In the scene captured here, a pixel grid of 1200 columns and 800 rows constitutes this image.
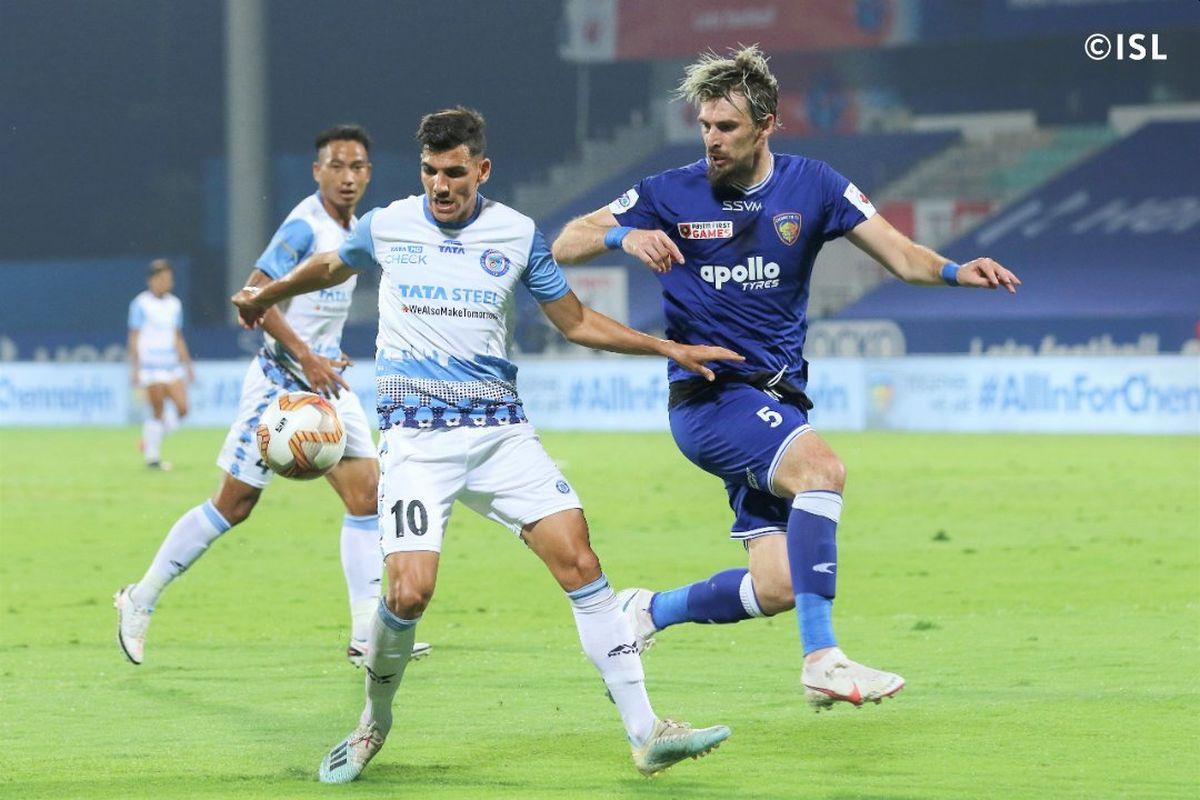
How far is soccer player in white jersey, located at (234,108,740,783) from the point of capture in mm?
5922

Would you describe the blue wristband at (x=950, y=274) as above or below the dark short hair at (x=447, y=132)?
below

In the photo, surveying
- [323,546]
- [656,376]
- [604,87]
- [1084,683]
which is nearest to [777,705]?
[1084,683]

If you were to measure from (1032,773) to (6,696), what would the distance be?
3.95 meters

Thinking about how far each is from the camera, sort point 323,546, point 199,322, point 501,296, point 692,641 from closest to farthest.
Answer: point 501,296
point 692,641
point 323,546
point 199,322

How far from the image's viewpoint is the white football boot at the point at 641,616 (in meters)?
7.41

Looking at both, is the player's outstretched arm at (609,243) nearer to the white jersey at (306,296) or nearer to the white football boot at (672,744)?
the white football boot at (672,744)

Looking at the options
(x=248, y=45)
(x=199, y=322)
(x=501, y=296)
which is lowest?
(x=199, y=322)

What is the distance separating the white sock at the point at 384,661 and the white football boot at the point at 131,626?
8.53 ft

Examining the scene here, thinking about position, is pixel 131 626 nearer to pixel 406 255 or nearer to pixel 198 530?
pixel 198 530

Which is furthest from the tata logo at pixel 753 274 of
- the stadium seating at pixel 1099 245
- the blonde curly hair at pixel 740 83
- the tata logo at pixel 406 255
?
the stadium seating at pixel 1099 245

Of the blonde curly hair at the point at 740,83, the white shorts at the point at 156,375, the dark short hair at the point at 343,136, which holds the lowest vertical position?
the white shorts at the point at 156,375

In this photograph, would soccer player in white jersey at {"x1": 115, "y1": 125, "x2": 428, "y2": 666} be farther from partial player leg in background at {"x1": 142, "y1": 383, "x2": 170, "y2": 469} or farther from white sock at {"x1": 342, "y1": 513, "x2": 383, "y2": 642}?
partial player leg in background at {"x1": 142, "y1": 383, "x2": 170, "y2": 469}

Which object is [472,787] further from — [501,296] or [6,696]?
[6,696]

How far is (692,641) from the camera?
29.5 feet
